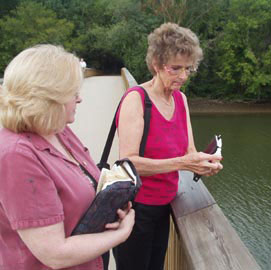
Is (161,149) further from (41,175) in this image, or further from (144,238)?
(41,175)

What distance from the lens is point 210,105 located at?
2750 cm

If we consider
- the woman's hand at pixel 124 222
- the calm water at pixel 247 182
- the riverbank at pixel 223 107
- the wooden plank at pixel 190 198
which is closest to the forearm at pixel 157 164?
the wooden plank at pixel 190 198

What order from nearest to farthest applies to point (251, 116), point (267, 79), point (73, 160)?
point (73, 160)
point (251, 116)
point (267, 79)

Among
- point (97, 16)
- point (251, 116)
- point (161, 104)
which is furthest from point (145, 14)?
point (161, 104)

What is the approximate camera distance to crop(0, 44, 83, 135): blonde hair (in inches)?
41.1

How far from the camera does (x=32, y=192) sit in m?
0.97

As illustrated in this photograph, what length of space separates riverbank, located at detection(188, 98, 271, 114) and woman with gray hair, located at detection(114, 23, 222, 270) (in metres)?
24.6

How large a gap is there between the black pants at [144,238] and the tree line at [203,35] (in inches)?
1042

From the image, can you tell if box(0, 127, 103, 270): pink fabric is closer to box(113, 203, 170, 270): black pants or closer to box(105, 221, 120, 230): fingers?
box(105, 221, 120, 230): fingers

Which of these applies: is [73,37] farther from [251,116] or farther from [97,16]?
[251,116]

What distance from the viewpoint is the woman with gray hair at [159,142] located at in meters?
1.66

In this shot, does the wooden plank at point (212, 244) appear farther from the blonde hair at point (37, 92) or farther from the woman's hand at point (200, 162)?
the blonde hair at point (37, 92)

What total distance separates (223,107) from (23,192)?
27121mm

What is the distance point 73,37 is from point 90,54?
2.25 metres
